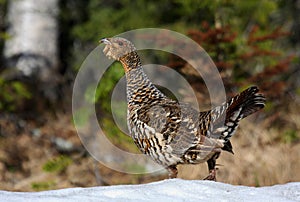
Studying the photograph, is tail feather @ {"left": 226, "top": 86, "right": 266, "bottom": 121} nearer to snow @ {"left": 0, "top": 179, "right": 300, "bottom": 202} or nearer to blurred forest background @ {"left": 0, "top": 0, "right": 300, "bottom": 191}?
snow @ {"left": 0, "top": 179, "right": 300, "bottom": 202}

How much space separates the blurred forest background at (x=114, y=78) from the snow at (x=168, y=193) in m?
2.67

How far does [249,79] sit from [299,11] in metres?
4.60

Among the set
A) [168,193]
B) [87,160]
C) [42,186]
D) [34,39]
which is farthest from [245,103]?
[34,39]

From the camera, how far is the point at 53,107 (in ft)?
34.8

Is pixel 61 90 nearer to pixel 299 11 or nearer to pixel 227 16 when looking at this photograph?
pixel 227 16

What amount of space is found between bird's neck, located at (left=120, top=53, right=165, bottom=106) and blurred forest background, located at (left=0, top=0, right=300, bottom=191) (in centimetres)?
202

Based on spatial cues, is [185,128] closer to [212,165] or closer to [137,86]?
[212,165]

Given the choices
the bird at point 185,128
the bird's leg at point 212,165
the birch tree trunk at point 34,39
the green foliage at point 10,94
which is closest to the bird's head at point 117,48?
the bird at point 185,128

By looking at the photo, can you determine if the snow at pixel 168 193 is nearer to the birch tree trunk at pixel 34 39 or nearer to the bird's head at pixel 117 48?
the bird's head at pixel 117 48

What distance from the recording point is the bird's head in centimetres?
446

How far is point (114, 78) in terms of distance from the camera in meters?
6.71

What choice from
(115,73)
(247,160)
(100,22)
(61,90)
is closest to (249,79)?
(247,160)

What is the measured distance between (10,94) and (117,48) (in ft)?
17.1

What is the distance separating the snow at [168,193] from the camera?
324 centimetres
